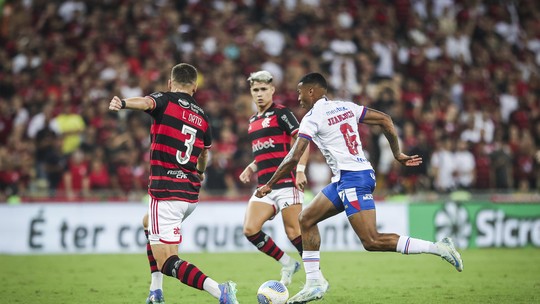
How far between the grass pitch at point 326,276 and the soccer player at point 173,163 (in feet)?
4.92

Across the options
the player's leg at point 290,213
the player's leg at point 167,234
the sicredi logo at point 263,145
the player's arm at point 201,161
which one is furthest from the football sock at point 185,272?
the sicredi logo at point 263,145

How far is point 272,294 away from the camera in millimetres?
9031

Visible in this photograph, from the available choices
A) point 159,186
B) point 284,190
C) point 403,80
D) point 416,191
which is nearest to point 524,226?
point 416,191

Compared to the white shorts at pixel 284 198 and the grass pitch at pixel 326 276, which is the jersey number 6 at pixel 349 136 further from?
the white shorts at pixel 284 198

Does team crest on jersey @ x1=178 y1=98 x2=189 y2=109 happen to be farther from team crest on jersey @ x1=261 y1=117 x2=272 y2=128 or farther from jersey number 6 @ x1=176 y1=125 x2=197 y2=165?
team crest on jersey @ x1=261 y1=117 x2=272 y2=128

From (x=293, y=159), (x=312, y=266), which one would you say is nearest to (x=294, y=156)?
(x=293, y=159)

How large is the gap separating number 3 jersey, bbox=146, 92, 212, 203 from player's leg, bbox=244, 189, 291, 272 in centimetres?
234

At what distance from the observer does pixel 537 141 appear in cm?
2244

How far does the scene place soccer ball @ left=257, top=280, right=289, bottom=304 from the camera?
29.5 feet

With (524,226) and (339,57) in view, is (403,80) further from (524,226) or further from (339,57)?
(524,226)

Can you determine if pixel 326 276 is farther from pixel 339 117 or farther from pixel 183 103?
pixel 183 103

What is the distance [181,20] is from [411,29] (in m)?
7.41

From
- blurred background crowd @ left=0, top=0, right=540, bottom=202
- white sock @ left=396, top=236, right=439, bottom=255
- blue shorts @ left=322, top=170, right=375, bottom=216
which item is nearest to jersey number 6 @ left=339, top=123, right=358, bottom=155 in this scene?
blue shorts @ left=322, top=170, right=375, bottom=216

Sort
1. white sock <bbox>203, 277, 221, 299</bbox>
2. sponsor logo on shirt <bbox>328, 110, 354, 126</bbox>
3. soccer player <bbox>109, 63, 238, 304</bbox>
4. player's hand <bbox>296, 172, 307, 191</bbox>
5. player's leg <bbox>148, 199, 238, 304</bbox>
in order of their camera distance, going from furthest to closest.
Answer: player's hand <bbox>296, 172, 307, 191</bbox>
sponsor logo on shirt <bbox>328, 110, 354, 126</bbox>
soccer player <bbox>109, 63, 238, 304</bbox>
player's leg <bbox>148, 199, 238, 304</bbox>
white sock <bbox>203, 277, 221, 299</bbox>
